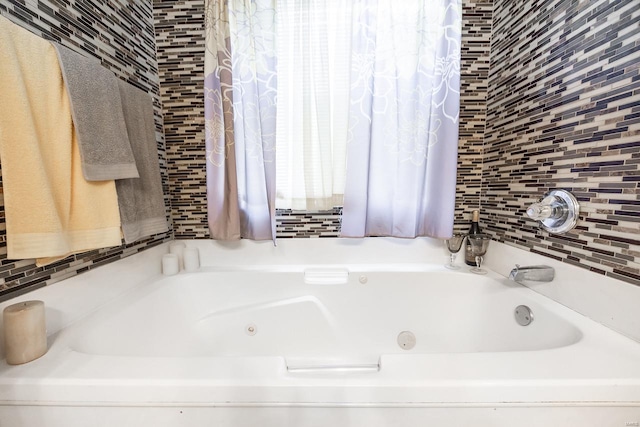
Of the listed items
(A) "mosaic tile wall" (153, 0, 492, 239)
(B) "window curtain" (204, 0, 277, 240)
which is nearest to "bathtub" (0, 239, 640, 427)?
(A) "mosaic tile wall" (153, 0, 492, 239)

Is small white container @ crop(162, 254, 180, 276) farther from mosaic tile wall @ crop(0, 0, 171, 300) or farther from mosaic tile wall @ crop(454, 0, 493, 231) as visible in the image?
mosaic tile wall @ crop(454, 0, 493, 231)

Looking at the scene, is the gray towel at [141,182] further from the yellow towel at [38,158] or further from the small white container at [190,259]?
the small white container at [190,259]

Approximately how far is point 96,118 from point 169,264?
0.74 m

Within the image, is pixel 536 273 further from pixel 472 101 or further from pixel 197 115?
pixel 197 115

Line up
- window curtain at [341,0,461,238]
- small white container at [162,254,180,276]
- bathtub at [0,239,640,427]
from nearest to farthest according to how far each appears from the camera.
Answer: bathtub at [0,239,640,427]
window curtain at [341,0,461,238]
small white container at [162,254,180,276]

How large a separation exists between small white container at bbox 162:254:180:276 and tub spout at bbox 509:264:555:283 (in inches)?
62.8

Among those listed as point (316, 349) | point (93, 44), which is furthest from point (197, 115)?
point (316, 349)

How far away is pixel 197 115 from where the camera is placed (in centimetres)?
132

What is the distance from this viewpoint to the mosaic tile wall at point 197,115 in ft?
4.16

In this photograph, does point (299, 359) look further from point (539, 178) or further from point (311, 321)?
point (539, 178)

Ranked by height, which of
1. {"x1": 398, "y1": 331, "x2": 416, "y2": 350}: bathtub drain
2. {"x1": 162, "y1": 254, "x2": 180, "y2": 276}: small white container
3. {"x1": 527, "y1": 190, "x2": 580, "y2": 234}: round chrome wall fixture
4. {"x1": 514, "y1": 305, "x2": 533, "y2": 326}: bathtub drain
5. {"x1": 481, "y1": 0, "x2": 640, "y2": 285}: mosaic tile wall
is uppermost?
{"x1": 481, "y1": 0, "x2": 640, "y2": 285}: mosaic tile wall

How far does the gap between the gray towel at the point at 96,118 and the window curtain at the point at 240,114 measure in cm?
36

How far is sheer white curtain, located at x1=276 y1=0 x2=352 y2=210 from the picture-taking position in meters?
1.14

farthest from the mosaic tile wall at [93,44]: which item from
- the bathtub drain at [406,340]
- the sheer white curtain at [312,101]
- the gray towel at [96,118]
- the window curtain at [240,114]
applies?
the bathtub drain at [406,340]
